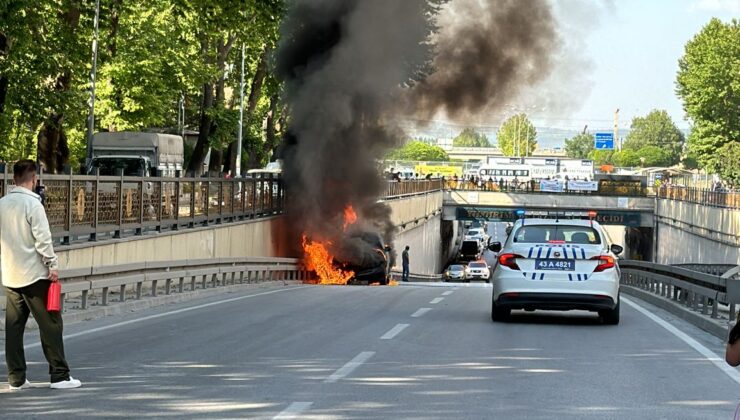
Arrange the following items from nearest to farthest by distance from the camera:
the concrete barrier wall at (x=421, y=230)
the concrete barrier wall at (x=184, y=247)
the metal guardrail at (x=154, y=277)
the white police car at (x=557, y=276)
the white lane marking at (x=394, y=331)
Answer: the white lane marking at (x=394, y=331) → the white police car at (x=557, y=276) → the metal guardrail at (x=154, y=277) → the concrete barrier wall at (x=184, y=247) → the concrete barrier wall at (x=421, y=230)

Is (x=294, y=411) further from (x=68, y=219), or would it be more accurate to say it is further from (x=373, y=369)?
(x=68, y=219)

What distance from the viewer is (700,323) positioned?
17047 mm

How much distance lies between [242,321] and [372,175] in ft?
84.9

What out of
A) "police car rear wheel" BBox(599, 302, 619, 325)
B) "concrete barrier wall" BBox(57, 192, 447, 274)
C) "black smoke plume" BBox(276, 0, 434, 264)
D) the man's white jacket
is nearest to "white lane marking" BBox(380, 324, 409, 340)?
"police car rear wheel" BBox(599, 302, 619, 325)

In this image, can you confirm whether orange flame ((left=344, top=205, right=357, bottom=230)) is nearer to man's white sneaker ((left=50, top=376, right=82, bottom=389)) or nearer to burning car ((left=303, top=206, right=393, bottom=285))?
burning car ((left=303, top=206, right=393, bottom=285))

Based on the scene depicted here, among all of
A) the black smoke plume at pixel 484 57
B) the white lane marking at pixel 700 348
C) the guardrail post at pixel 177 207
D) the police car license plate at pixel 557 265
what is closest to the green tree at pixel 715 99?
the black smoke plume at pixel 484 57

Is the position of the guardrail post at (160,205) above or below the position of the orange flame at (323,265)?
above

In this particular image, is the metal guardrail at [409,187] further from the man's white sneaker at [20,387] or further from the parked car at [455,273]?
the man's white sneaker at [20,387]

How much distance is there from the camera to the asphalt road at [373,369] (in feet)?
28.5

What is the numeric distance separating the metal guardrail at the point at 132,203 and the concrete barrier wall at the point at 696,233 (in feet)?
88.4

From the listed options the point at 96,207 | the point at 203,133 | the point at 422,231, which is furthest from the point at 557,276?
the point at 422,231

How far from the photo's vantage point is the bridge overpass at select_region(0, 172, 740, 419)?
29.2ft

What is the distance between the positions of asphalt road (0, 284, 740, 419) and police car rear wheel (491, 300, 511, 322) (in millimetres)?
283

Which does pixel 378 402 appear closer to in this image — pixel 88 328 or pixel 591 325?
pixel 88 328
